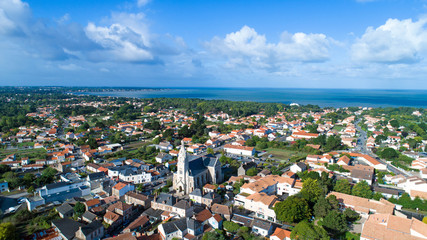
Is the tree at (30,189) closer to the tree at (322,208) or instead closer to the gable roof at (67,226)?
the gable roof at (67,226)

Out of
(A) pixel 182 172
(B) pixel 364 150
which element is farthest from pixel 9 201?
(B) pixel 364 150

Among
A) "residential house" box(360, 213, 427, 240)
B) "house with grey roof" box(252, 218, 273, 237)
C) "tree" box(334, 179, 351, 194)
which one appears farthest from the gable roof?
"tree" box(334, 179, 351, 194)

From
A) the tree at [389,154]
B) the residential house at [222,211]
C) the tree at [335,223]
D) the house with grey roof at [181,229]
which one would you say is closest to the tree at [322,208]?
the tree at [335,223]

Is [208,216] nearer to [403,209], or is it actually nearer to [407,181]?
[403,209]

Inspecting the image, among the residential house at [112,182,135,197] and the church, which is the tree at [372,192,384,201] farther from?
the residential house at [112,182,135,197]

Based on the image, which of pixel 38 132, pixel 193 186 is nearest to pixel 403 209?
pixel 193 186
